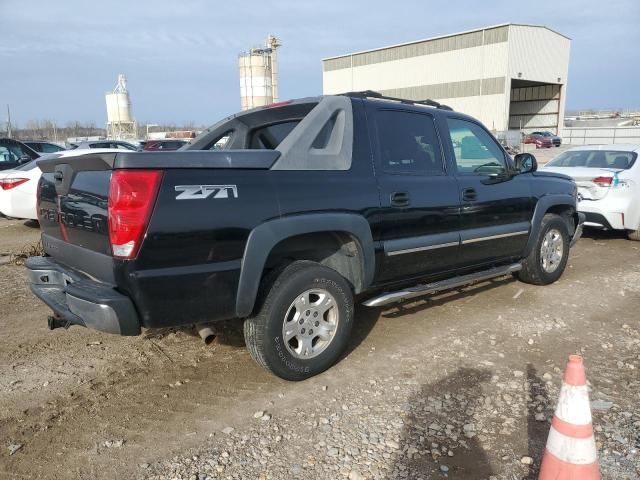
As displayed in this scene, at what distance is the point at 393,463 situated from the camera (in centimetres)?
263

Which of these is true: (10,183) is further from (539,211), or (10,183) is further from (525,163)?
(539,211)

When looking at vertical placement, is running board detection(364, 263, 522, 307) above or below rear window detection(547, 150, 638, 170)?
below

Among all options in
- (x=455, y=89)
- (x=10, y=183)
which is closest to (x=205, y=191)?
(x=10, y=183)

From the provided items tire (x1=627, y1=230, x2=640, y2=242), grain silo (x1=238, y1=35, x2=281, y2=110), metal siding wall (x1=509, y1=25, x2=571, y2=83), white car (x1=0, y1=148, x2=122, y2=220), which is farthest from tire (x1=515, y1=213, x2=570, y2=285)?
grain silo (x1=238, y1=35, x2=281, y2=110)

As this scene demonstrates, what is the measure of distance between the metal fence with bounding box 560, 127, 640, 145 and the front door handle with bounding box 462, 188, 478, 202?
3548 cm

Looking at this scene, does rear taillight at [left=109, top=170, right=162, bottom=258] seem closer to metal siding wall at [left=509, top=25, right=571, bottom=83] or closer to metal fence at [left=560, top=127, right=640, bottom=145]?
metal fence at [left=560, top=127, right=640, bottom=145]

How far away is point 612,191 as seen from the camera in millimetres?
7504

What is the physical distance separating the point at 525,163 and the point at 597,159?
4233 millimetres

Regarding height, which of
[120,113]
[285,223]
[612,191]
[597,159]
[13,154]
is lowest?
[612,191]

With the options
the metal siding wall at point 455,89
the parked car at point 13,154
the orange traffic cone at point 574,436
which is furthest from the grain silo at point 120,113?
the orange traffic cone at point 574,436

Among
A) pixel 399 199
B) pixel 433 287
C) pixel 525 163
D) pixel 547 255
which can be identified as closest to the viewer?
pixel 399 199

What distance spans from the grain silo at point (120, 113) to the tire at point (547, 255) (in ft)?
222

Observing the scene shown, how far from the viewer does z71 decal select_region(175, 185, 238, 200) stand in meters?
2.77

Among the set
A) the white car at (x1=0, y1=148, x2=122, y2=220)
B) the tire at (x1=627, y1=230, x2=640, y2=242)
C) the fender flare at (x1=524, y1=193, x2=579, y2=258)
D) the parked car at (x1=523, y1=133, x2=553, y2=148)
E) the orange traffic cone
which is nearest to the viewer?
the orange traffic cone
